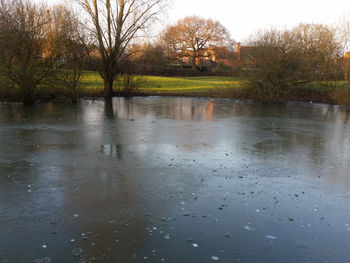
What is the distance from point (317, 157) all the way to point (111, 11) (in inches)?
879

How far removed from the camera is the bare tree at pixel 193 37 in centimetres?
6644

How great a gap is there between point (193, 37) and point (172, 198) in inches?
2538

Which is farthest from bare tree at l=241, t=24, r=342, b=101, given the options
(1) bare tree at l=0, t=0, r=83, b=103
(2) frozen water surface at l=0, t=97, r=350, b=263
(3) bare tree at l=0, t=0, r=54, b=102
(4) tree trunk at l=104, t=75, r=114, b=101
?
(2) frozen water surface at l=0, t=97, r=350, b=263

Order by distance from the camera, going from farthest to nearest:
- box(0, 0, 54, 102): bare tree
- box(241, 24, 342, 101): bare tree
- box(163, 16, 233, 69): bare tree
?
box(163, 16, 233, 69): bare tree < box(241, 24, 342, 101): bare tree < box(0, 0, 54, 102): bare tree

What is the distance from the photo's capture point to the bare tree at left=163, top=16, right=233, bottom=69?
66.4 metres

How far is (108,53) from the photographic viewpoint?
27141mm

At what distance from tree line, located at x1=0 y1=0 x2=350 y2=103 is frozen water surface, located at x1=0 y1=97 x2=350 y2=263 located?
1023 centimetres

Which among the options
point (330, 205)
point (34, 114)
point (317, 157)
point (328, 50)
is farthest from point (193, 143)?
point (328, 50)

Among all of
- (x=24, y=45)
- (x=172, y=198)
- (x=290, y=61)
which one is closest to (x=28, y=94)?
(x=24, y=45)

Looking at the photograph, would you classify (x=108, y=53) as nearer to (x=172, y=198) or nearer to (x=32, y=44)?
(x=32, y=44)

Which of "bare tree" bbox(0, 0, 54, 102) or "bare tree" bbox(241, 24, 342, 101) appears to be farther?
"bare tree" bbox(241, 24, 342, 101)

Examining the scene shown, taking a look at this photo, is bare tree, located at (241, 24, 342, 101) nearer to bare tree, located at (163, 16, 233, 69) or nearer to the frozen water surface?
the frozen water surface

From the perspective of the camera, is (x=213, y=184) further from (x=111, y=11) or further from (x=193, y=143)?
(x=111, y=11)

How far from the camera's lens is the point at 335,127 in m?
13.7
